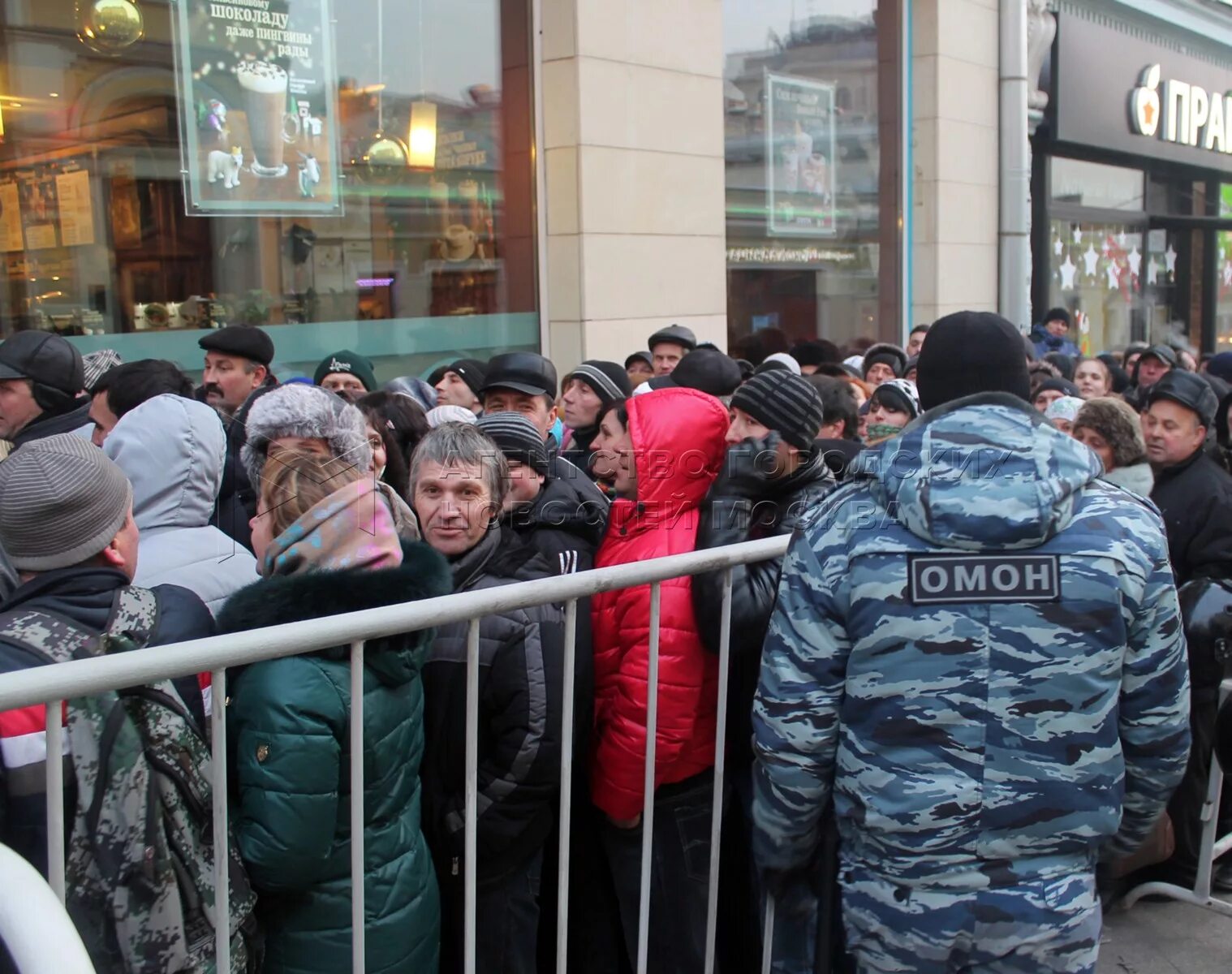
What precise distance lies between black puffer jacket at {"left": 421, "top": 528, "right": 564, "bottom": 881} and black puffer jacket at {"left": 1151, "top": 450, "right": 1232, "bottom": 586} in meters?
2.55

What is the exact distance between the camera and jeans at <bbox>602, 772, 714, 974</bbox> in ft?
9.27

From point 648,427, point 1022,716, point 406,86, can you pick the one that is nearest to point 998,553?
point 1022,716

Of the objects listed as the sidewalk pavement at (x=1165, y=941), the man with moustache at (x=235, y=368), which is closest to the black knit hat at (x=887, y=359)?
the man with moustache at (x=235, y=368)

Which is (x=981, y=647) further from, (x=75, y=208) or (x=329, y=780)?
(x=75, y=208)

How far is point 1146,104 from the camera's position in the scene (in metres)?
17.1

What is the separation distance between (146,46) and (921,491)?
6481 millimetres

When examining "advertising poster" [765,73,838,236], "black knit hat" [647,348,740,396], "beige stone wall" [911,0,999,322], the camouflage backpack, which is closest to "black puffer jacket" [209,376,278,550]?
the camouflage backpack

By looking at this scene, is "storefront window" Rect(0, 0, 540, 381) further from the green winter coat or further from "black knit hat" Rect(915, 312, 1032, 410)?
"black knit hat" Rect(915, 312, 1032, 410)

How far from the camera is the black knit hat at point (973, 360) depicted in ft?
7.01

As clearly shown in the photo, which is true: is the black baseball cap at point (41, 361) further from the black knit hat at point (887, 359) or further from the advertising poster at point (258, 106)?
the black knit hat at point (887, 359)

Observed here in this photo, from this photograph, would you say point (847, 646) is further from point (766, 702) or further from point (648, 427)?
point (648, 427)

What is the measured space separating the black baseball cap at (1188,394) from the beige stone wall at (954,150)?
8083 millimetres

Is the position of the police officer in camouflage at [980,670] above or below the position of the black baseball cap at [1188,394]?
below

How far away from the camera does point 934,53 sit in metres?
12.6
